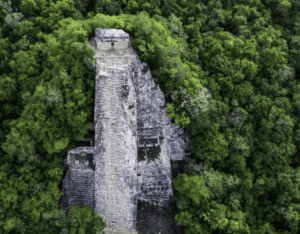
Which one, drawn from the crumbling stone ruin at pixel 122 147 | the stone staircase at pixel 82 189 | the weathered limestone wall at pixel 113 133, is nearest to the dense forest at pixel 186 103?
the crumbling stone ruin at pixel 122 147

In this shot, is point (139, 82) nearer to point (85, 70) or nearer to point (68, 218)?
point (85, 70)

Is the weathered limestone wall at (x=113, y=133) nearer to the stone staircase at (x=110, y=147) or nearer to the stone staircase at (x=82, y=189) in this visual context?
the stone staircase at (x=110, y=147)

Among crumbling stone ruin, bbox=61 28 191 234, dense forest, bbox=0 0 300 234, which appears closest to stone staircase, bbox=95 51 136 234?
crumbling stone ruin, bbox=61 28 191 234

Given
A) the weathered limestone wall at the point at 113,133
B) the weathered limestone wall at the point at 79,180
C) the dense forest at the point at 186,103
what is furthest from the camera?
the weathered limestone wall at the point at 79,180

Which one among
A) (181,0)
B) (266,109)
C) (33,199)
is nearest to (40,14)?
(181,0)

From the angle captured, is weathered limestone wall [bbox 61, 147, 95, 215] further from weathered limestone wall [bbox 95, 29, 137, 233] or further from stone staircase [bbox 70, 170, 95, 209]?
weathered limestone wall [bbox 95, 29, 137, 233]

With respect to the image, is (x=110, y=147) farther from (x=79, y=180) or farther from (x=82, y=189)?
(x=82, y=189)

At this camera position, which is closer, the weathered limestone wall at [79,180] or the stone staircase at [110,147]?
the stone staircase at [110,147]

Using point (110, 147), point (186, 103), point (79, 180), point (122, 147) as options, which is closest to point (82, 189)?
point (79, 180)
